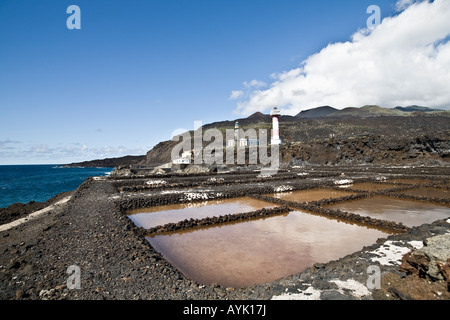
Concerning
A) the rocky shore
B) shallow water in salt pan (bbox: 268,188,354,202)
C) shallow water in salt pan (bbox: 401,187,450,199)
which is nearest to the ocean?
the rocky shore

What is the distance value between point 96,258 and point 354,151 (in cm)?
4514

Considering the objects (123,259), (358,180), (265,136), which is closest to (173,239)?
(123,259)

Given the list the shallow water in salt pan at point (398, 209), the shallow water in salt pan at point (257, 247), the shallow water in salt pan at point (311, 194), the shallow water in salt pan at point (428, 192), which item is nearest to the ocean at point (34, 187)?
the shallow water in salt pan at point (257, 247)

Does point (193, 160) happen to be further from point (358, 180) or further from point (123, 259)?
point (123, 259)

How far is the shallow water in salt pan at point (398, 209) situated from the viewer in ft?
31.4

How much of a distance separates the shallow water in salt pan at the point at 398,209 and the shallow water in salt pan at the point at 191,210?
406 cm

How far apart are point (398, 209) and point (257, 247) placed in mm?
8382

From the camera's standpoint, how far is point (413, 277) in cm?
384

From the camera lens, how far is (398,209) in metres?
11.3

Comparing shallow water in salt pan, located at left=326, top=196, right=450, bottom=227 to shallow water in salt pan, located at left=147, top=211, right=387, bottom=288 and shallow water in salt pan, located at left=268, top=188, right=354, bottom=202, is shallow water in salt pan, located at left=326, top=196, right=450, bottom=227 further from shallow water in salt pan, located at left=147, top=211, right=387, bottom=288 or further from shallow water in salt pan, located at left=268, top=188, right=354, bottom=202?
shallow water in salt pan, located at left=147, top=211, right=387, bottom=288

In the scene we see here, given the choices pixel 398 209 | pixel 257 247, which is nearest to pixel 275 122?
pixel 398 209

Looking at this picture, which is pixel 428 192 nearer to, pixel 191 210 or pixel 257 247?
pixel 257 247

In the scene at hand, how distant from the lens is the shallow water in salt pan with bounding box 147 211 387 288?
5.37 m

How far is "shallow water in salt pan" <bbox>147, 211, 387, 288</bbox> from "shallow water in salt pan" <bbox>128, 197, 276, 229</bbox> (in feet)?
6.19
